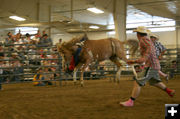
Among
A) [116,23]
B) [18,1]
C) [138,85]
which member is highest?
[18,1]

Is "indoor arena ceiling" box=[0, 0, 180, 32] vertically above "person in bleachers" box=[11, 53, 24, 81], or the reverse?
"indoor arena ceiling" box=[0, 0, 180, 32]

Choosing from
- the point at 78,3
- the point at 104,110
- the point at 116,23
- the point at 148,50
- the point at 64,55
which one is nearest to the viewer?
the point at 104,110

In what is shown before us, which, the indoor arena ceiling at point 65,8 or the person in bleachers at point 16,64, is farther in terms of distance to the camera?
the indoor arena ceiling at point 65,8

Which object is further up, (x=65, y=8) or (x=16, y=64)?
(x=65, y=8)

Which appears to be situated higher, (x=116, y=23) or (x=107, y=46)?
(x=116, y=23)

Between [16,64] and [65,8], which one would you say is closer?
[16,64]

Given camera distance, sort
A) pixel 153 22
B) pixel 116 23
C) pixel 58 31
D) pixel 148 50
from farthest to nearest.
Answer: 1. pixel 58 31
2. pixel 153 22
3. pixel 116 23
4. pixel 148 50

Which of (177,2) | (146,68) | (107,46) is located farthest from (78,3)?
(146,68)

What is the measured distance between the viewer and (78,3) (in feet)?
57.9

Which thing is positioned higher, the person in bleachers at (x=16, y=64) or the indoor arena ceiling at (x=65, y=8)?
the indoor arena ceiling at (x=65, y=8)

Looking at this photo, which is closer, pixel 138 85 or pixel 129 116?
pixel 129 116

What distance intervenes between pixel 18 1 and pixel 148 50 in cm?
1440

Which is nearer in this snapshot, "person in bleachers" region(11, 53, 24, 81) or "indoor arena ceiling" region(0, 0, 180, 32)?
"person in bleachers" region(11, 53, 24, 81)

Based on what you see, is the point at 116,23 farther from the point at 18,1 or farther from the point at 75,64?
the point at 75,64
